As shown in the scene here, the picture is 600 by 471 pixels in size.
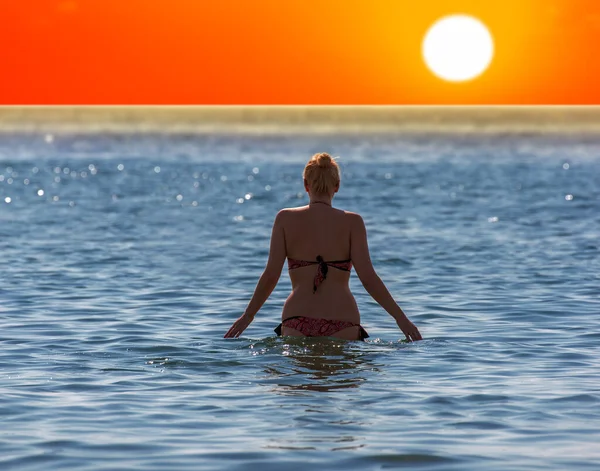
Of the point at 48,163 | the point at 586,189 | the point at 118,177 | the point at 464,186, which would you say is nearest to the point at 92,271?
the point at 586,189

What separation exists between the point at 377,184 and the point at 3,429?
39.6m

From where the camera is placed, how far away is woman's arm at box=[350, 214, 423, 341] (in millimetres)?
9664

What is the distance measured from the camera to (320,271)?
9773mm

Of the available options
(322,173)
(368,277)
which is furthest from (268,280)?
(322,173)

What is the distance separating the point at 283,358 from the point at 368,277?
3.14ft

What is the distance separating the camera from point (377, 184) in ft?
154

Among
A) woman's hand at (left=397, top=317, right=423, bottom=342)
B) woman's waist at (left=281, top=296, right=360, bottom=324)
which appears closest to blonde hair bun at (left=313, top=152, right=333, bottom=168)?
woman's waist at (left=281, top=296, right=360, bottom=324)

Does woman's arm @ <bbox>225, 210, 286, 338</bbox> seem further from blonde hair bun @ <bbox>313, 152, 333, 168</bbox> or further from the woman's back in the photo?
blonde hair bun @ <bbox>313, 152, 333, 168</bbox>

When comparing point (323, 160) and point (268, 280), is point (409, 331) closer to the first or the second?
point (268, 280)

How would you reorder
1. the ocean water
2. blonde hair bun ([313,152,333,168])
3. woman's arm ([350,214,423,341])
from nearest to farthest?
the ocean water → blonde hair bun ([313,152,333,168]) → woman's arm ([350,214,423,341])

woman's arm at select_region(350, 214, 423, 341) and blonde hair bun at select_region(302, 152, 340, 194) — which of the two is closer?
blonde hair bun at select_region(302, 152, 340, 194)

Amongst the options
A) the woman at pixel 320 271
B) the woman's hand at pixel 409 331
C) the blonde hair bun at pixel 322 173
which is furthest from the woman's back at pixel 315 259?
the woman's hand at pixel 409 331

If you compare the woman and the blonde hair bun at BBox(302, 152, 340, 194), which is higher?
the blonde hair bun at BBox(302, 152, 340, 194)

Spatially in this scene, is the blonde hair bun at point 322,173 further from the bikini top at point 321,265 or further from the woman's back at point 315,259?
the bikini top at point 321,265
